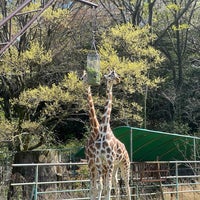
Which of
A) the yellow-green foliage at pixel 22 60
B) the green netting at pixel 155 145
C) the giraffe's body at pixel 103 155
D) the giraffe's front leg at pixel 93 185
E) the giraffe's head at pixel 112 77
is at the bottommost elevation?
the giraffe's front leg at pixel 93 185

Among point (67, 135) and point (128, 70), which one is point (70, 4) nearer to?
point (128, 70)

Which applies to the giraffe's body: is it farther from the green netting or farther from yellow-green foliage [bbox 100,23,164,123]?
yellow-green foliage [bbox 100,23,164,123]

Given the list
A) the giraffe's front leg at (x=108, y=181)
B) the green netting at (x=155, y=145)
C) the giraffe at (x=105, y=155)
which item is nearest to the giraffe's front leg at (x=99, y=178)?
the giraffe at (x=105, y=155)

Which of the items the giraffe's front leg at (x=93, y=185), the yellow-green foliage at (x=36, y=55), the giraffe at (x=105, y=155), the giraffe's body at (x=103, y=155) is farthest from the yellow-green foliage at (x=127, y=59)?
the giraffe's front leg at (x=93, y=185)

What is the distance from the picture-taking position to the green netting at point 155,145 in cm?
1316

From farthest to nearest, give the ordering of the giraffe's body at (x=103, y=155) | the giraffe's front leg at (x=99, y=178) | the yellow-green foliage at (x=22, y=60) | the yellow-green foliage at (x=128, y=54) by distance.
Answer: the yellow-green foliage at (x=128, y=54), the yellow-green foliage at (x=22, y=60), the giraffe's body at (x=103, y=155), the giraffe's front leg at (x=99, y=178)

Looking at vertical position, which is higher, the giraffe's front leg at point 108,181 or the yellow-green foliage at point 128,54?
the yellow-green foliage at point 128,54

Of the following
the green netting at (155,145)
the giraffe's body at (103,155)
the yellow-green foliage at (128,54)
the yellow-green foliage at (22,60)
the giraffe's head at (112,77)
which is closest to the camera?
the giraffe's body at (103,155)

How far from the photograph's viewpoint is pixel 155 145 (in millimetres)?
14539

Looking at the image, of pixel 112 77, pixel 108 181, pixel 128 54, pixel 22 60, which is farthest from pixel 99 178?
pixel 128 54

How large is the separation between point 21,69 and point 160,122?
11.9 meters

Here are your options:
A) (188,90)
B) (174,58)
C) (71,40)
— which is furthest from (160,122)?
(71,40)

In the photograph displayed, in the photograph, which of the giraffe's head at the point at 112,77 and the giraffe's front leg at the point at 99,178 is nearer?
the giraffe's front leg at the point at 99,178

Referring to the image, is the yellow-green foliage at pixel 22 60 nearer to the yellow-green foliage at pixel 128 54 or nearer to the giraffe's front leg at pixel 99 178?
the yellow-green foliage at pixel 128 54
